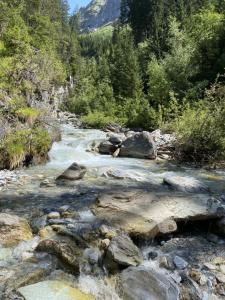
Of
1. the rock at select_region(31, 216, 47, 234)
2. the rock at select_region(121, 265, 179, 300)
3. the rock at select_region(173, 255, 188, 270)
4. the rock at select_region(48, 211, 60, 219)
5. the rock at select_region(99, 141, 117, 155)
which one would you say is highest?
the rock at select_region(48, 211, 60, 219)

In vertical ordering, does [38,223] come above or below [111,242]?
below

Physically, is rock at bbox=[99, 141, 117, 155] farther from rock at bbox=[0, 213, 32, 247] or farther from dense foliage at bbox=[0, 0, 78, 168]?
rock at bbox=[0, 213, 32, 247]

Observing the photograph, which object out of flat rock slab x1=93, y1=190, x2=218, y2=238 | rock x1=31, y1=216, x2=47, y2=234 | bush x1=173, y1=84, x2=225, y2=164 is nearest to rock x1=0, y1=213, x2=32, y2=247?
rock x1=31, y1=216, x2=47, y2=234

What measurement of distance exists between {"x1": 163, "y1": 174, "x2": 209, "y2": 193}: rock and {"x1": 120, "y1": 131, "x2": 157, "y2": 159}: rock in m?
4.93

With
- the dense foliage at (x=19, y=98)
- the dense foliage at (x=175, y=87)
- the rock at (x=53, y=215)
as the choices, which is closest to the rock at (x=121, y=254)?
the rock at (x=53, y=215)

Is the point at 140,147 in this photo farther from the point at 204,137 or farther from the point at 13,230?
the point at 13,230

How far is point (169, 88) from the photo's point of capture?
29.9 meters

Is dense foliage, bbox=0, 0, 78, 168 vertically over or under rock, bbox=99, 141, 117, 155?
over

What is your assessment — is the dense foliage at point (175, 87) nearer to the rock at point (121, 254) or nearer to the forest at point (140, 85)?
the forest at point (140, 85)

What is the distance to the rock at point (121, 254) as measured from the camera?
701 centimetres

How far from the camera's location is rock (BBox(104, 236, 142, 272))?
7.01 meters

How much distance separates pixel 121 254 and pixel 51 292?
1.60 metres

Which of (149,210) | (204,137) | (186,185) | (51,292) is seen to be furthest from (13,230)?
(204,137)

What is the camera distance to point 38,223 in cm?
872
